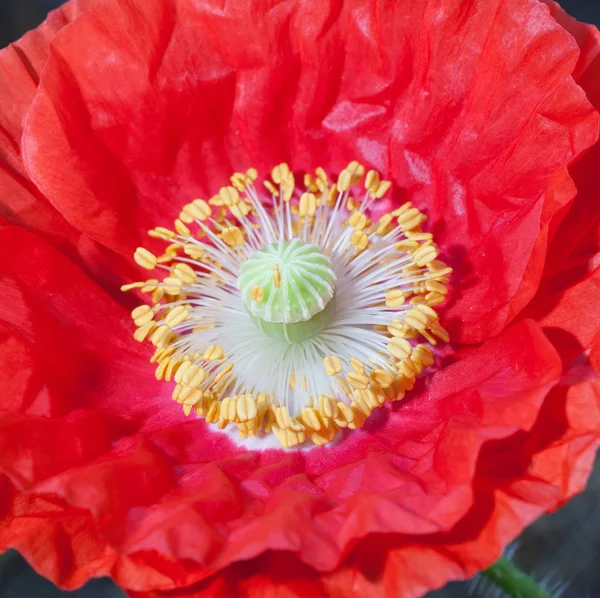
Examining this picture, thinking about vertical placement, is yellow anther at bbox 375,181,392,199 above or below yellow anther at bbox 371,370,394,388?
above

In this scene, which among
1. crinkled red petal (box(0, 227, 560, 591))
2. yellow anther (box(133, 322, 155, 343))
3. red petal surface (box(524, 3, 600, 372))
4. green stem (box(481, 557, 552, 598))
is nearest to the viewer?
crinkled red petal (box(0, 227, 560, 591))

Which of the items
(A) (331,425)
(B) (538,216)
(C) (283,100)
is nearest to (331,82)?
(C) (283,100)

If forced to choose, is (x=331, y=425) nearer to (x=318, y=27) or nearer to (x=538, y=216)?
(x=538, y=216)

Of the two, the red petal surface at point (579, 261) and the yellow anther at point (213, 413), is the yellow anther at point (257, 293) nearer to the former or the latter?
the yellow anther at point (213, 413)

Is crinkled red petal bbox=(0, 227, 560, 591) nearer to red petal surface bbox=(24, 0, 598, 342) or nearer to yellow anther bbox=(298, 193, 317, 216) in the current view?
red petal surface bbox=(24, 0, 598, 342)

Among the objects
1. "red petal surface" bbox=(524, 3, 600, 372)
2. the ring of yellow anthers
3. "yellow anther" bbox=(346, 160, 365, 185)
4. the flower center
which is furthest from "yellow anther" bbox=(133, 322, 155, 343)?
"red petal surface" bbox=(524, 3, 600, 372)

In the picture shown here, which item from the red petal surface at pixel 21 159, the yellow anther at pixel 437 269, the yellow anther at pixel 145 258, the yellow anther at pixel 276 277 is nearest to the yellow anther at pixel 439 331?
the yellow anther at pixel 437 269
